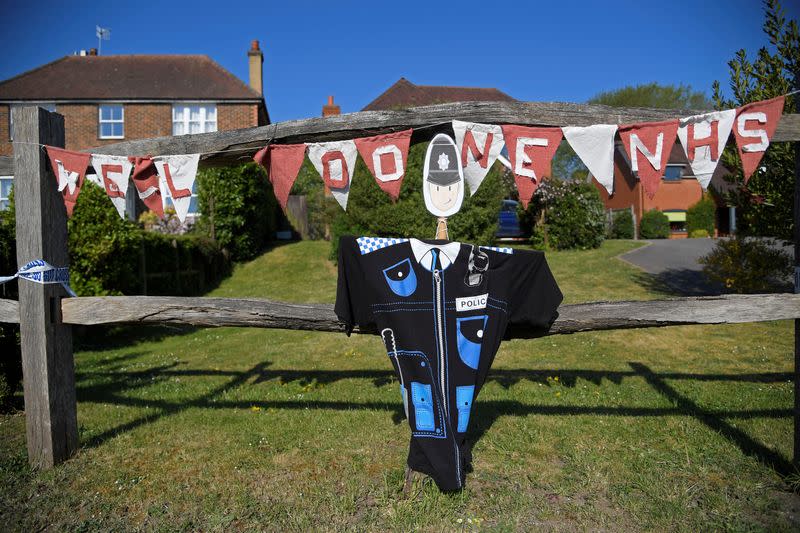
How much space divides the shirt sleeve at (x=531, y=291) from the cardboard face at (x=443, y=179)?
1.83ft

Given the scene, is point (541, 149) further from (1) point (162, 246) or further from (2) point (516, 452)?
(1) point (162, 246)

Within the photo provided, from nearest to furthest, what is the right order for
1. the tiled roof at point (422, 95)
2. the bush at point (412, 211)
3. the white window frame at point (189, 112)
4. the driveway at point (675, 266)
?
the driveway at point (675, 266) → the bush at point (412, 211) → the white window frame at point (189, 112) → the tiled roof at point (422, 95)

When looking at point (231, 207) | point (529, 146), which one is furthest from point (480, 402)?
point (231, 207)

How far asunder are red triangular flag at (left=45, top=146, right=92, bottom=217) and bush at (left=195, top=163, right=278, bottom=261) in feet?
36.1

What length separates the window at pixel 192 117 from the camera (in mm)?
22609

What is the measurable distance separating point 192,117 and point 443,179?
22.0 m

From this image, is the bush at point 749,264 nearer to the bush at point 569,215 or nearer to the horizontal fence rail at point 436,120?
the horizontal fence rail at point 436,120

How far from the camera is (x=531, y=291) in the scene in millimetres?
3580

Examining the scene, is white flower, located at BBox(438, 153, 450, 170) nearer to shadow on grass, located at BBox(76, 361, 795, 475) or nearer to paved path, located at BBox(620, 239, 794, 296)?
shadow on grass, located at BBox(76, 361, 795, 475)

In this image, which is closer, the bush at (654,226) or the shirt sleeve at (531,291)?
the shirt sleeve at (531,291)

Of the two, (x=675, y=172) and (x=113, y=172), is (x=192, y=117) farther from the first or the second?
(x=675, y=172)

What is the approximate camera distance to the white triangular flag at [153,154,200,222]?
4305 mm

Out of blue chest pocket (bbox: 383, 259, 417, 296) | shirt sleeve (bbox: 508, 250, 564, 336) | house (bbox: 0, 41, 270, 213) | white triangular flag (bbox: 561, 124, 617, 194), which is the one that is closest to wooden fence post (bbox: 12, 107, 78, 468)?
blue chest pocket (bbox: 383, 259, 417, 296)

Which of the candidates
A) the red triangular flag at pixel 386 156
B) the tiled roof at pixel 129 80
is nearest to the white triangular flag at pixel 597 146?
the red triangular flag at pixel 386 156
